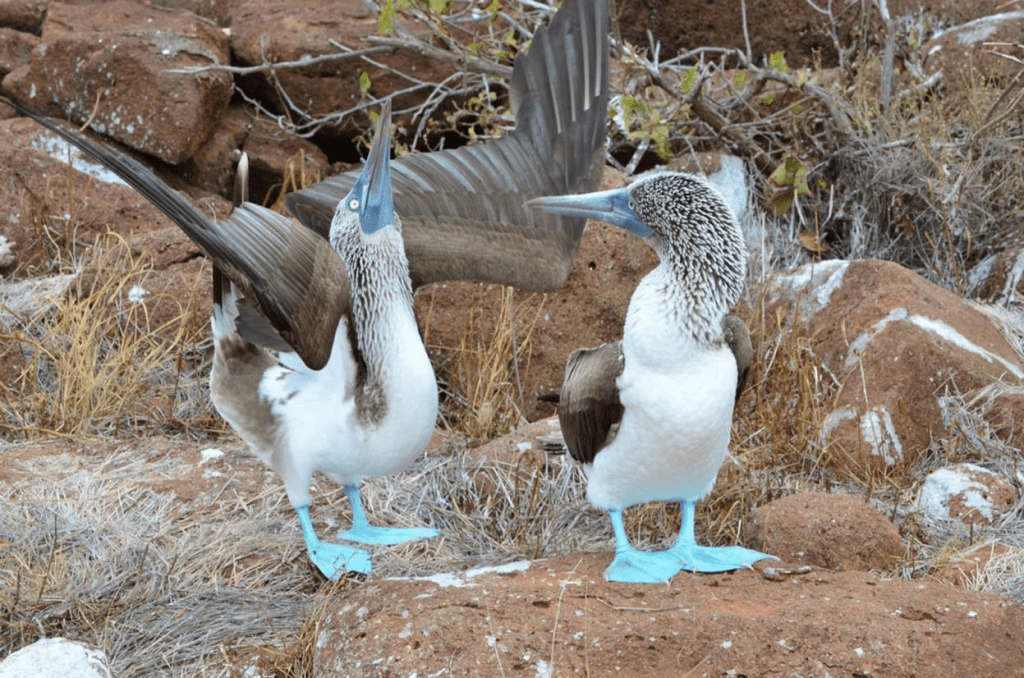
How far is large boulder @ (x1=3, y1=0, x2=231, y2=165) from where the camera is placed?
697 centimetres

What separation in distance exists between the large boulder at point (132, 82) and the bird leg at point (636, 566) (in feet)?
14.2

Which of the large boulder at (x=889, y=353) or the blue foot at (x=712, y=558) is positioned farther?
the large boulder at (x=889, y=353)

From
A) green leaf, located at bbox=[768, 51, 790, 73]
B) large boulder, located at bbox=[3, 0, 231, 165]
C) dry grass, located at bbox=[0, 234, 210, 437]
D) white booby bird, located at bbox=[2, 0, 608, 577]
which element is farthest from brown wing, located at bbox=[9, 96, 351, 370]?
large boulder, located at bbox=[3, 0, 231, 165]

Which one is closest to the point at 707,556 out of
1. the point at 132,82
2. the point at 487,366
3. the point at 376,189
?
the point at 376,189

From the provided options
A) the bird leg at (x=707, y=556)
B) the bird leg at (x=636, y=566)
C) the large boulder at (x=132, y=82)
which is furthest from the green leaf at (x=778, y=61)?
the large boulder at (x=132, y=82)

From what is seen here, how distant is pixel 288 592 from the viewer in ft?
12.9

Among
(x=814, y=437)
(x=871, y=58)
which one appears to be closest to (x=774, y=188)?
(x=871, y=58)

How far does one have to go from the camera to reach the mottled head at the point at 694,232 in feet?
10.9

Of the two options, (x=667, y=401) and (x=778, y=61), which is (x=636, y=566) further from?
(x=778, y=61)

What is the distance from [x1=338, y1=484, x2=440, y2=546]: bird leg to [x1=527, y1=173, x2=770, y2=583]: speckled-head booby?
0.71 m

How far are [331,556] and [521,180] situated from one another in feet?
4.35

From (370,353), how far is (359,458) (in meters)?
0.29

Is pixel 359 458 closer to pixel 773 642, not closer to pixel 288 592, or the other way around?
pixel 288 592

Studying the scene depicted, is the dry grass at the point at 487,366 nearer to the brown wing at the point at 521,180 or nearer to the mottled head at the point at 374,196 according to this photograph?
the brown wing at the point at 521,180
